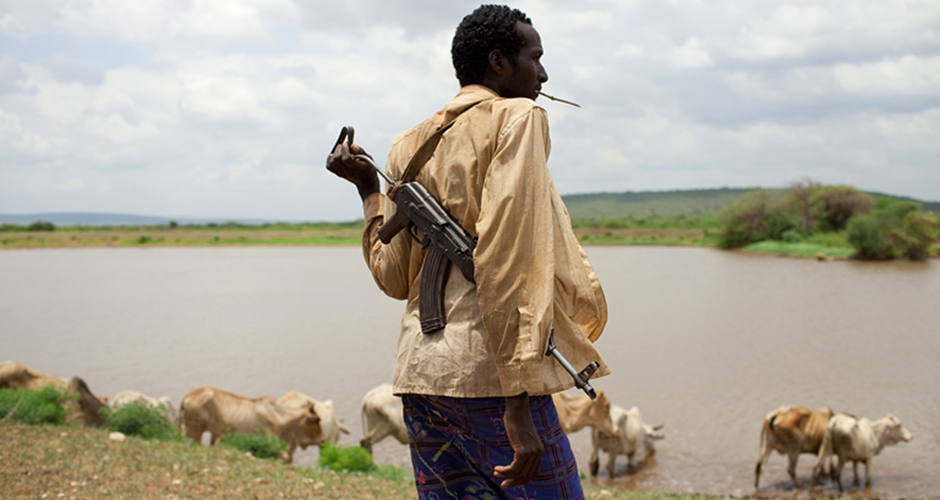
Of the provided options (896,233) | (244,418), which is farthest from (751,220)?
(244,418)

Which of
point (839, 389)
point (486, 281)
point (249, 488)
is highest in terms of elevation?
point (486, 281)

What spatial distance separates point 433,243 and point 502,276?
0.32 metres

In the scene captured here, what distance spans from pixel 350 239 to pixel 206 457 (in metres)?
59.8

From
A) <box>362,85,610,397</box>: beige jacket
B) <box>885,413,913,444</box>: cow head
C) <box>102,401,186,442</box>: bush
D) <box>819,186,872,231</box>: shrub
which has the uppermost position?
<box>819,186,872,231</box>: shrub

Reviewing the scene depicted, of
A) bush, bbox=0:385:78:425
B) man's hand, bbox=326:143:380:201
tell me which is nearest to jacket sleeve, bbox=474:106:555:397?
man's hand, bbox=326:143:380:201

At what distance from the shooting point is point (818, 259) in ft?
125

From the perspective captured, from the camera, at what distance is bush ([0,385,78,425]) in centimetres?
679

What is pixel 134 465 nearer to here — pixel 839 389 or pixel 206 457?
pixel 206 457

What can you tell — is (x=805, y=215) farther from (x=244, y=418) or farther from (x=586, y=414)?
(x=244, y=418)

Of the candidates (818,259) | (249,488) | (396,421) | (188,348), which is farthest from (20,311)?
(818,259)

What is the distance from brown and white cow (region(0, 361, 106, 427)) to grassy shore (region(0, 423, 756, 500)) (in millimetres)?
1438

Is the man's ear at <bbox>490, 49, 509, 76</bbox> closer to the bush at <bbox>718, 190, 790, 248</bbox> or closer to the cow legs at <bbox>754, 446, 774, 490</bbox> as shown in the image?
the cow legs at <bbox>754, 446, 774, 490</bbox>

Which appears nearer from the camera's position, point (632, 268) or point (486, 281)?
point (486, 281)

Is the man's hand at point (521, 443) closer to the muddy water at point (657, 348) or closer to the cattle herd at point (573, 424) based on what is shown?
the cattle herd at point (573, 424)
